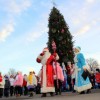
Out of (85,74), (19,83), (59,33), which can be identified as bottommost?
(85,74)

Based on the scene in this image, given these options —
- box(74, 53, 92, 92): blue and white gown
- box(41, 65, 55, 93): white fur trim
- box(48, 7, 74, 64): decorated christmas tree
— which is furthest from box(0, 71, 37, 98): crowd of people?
box(48, 7, 74, 64): decorated christmas tree

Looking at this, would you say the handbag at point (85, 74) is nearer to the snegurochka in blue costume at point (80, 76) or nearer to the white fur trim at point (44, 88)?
the snegurochka in blue costume at point (80, 76)

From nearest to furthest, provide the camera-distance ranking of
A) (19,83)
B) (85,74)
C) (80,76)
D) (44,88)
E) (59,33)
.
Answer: (85,74) → (80,76) → (44,88) → (19,83) → (59,33)

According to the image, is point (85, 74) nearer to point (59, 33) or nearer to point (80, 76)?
point (80, 76)

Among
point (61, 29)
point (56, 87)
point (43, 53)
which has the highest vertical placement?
point (61, 29)

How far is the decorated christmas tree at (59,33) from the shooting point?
132 ft

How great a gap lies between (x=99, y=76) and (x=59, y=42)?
38.5 ft

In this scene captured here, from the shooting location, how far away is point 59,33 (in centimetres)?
4097

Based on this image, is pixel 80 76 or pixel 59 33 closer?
pixel 80 76

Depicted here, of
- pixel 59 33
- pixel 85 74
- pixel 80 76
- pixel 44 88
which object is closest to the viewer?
pixel 85 74

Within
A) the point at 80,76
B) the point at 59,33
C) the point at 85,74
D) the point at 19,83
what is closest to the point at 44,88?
the point at 80,76

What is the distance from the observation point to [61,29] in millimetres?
40969

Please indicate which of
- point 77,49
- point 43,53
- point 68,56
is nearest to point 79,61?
point 77,49

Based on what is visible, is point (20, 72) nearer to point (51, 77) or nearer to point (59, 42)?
point (51, 77)
